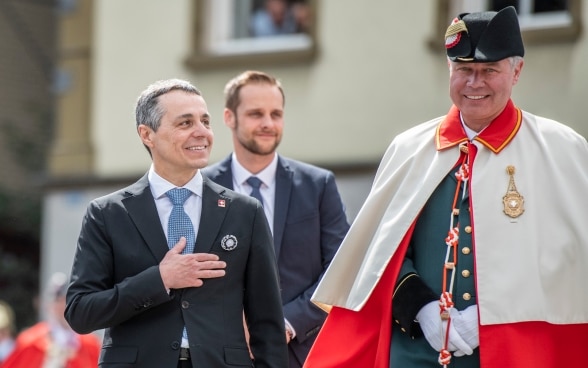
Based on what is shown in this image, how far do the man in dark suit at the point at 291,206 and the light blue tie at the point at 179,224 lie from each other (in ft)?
4.50

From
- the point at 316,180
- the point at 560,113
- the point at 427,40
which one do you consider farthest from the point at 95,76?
the point at 316,180

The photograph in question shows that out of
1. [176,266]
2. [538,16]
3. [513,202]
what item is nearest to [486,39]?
[513,202]

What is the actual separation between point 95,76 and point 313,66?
2.57 metres

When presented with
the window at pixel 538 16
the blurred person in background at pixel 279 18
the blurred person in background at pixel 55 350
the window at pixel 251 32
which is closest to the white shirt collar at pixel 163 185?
the blurred person in background at pixel 55 350

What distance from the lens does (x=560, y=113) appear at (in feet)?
43.8

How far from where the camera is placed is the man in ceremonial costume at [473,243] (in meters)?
6.00

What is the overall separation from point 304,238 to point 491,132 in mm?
1784

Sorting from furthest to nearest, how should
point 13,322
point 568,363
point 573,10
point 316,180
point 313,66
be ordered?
point 13,322, point 313,66, point 573,10, point 316,180, point 568,363

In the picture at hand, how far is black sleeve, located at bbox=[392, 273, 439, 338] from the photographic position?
20.1ft

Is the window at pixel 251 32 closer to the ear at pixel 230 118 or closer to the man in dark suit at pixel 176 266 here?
the ear at pixel 230 118

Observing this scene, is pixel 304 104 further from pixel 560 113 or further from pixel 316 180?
pixel 316 180

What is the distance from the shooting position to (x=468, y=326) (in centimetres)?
606

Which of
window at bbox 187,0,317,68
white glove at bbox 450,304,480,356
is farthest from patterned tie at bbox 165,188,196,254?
window at bbox 187,0,317,68

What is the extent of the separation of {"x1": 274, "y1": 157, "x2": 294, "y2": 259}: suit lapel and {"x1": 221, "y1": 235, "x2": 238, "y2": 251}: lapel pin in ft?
4.82
